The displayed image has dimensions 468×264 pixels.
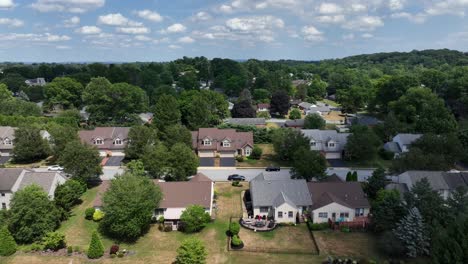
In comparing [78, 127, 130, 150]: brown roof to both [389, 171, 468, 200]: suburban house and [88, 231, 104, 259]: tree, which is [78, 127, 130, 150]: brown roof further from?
[389, 171, 468, 200]: suburban house

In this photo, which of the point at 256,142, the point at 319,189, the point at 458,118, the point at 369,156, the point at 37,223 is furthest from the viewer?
the point at 458,118

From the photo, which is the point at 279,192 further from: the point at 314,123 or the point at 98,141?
the point at 98,141

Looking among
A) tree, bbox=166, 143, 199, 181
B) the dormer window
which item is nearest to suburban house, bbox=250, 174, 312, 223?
tree, bbox=166, 143, 199, 181

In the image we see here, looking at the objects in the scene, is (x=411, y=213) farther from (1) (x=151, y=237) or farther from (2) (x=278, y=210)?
(1) (x=151, y=237)

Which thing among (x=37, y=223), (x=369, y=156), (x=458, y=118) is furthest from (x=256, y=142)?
(x=458, y=118)

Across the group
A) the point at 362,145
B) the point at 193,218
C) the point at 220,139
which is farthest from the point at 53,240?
the point at 362,145

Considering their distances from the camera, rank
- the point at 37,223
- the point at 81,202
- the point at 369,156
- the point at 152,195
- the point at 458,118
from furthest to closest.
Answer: the point at 458,118, the point at 369,156, the point at 81,202, the point at 152,195, the point at 37,223
